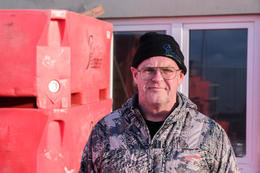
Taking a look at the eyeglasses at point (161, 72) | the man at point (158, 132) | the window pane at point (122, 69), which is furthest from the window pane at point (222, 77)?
the eyeglasses at point (161, 72)

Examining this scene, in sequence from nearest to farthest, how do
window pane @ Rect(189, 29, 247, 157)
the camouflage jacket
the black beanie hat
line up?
1. the camouflage jacket
2. the black beanie hat
3. window pane @ Rect(189, 29, 247, 157)

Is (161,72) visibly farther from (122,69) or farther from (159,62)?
(122,69)

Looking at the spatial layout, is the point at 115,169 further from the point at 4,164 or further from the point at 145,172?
the point at 4,164

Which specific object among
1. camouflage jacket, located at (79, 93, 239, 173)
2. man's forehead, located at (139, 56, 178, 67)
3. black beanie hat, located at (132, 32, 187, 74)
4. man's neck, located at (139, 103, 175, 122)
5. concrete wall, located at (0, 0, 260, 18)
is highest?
concrete wall, located at (0, 0, 260, 18)

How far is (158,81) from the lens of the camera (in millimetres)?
1811

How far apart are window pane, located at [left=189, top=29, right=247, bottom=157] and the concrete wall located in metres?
0.26

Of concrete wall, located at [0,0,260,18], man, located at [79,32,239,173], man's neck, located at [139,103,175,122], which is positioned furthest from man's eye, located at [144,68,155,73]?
concrete wall, located at [0,0,260,18]

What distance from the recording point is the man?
1.73 meters

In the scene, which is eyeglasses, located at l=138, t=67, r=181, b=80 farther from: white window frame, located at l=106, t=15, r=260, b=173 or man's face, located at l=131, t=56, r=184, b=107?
white window frame, located at l=106, t=15, r=260, b=173

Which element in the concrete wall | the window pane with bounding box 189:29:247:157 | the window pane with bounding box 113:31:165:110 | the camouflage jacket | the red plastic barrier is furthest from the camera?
the window pane with bounding box 113:31:165:110

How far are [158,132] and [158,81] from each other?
263 millimetres

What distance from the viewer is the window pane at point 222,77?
13.6ft

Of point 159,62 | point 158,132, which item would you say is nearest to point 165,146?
point 158,132

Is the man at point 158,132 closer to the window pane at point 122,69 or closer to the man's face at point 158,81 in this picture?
the man's face at point 158,81
